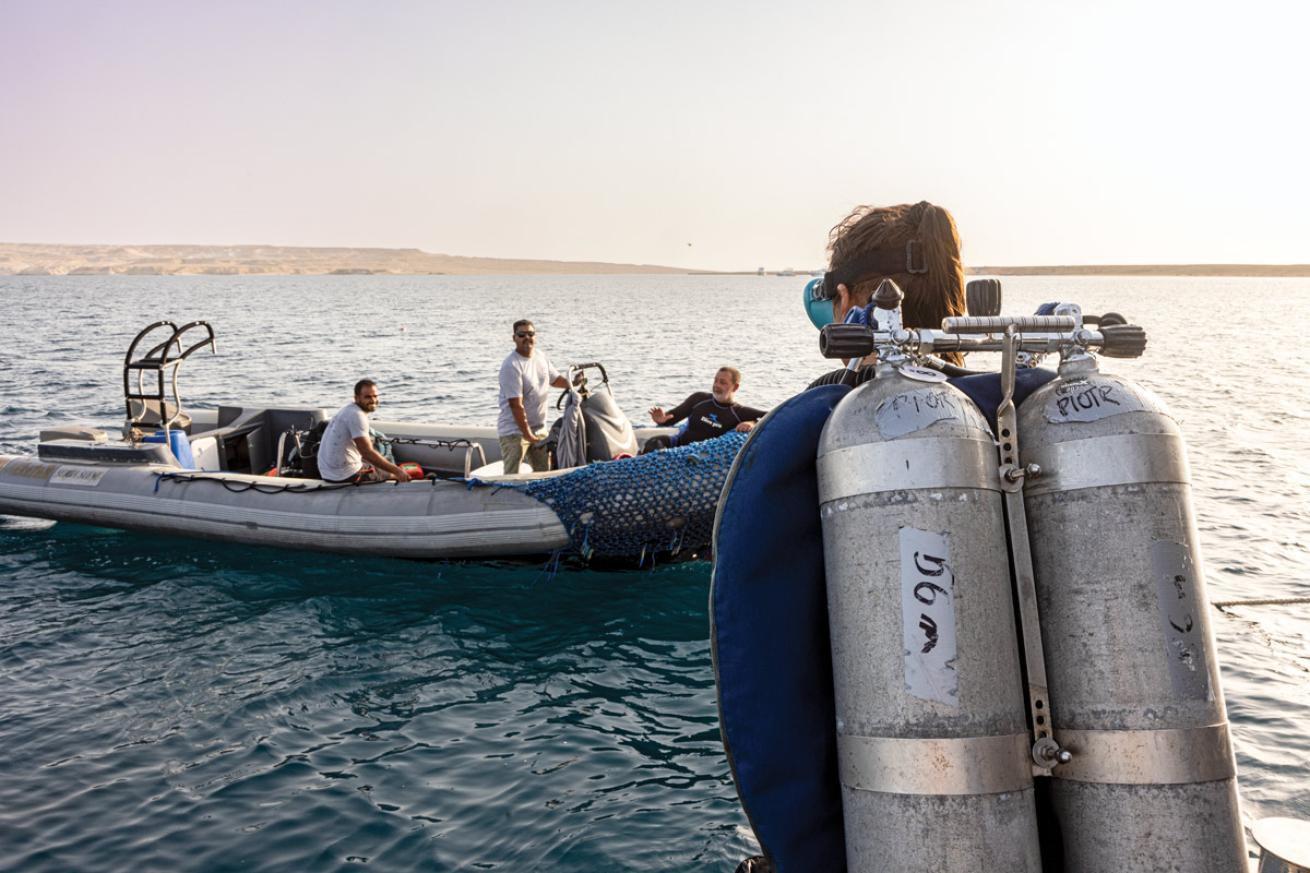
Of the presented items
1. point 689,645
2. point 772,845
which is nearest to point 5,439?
point 689,645

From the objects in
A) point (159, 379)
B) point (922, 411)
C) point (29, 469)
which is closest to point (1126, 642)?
point (922, 411)

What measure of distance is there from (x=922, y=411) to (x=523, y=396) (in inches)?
326

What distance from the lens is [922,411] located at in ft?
5.65

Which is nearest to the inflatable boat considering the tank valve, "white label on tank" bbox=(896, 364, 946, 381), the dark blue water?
the dark blue water

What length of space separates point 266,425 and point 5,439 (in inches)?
365

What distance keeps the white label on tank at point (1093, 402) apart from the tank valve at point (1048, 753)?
0.51 meters

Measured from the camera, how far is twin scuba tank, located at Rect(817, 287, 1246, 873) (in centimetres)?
162

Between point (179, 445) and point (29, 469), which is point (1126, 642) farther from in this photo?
point (29, 469)

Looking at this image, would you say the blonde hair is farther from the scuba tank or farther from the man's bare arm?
the man's bare arm

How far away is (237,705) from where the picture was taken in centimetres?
682

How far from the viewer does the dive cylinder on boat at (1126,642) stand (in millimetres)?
1624

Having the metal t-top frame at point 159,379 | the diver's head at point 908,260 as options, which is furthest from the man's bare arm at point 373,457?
the diver's head at point 908,260

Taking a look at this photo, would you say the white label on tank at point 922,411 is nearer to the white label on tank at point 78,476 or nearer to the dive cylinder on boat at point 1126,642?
the dive cylinder on boat at point 1126,642

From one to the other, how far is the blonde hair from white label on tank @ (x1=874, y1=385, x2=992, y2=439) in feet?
1.90
